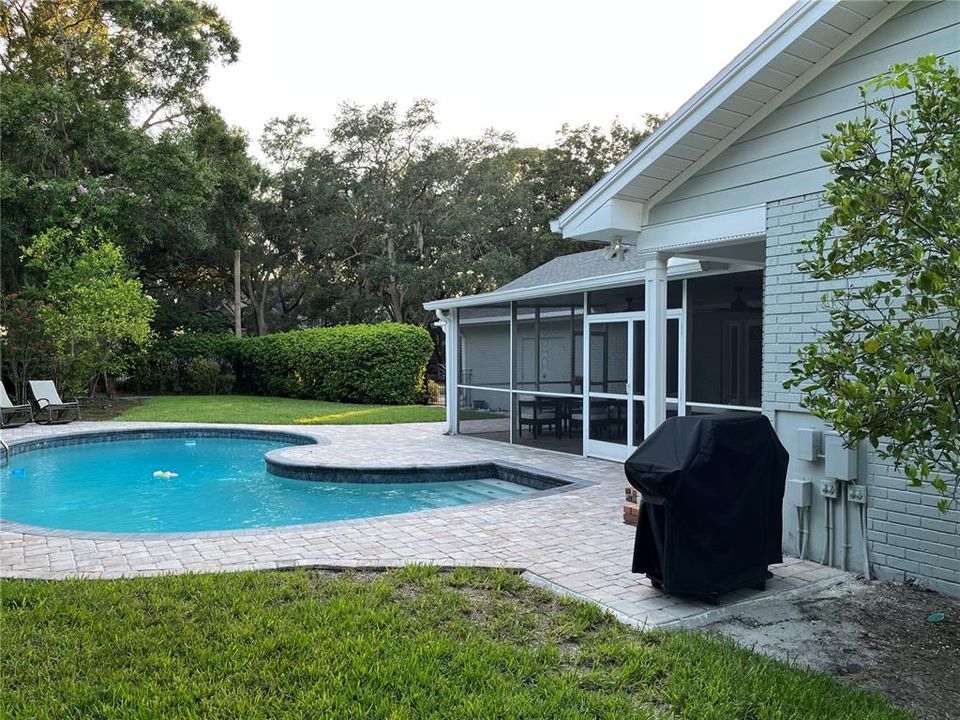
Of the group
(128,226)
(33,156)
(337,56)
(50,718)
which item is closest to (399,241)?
(128,226)

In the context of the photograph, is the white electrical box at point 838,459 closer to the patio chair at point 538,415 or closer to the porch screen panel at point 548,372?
the porch screen panel at point 548,372

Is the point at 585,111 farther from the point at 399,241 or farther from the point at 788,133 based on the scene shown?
the point at 788,133

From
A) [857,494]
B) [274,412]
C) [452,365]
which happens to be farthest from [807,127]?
[274,412]

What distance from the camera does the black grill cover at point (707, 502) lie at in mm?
4113

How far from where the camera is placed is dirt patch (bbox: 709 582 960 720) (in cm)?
322

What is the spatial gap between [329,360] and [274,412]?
125 inches

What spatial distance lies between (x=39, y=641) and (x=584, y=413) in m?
8.00

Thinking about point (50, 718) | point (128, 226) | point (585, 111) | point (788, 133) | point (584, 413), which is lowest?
point (50, 718)

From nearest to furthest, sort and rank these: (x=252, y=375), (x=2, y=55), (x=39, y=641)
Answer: (x=39, y=641)
(x=2, y=55)
(x=252, y=375)

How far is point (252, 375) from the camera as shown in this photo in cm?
2412

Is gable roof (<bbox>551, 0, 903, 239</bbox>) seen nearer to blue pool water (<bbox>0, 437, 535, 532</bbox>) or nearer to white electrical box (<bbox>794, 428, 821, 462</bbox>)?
white electrical box (<bbox>794, 428, 821, 462</bbox>)

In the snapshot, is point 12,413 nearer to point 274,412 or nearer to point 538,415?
point 274,412

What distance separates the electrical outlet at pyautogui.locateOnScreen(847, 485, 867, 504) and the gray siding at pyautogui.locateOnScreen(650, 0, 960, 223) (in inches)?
87.2

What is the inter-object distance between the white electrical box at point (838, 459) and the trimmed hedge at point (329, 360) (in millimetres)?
15221
